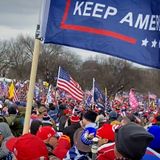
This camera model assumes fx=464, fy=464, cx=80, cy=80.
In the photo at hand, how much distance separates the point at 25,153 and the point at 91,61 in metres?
91.1

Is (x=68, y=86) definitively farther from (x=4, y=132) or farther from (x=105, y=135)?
(x=105, y=135)

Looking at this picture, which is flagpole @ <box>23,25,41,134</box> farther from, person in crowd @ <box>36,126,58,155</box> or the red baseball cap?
the red baseball cap

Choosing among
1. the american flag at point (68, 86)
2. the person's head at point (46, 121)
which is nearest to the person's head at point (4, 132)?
the person's head at point (46, 121)

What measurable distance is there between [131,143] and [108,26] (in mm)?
2638

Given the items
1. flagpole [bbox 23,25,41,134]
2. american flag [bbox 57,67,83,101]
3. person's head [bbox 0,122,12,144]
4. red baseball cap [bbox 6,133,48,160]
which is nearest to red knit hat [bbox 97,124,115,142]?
flagpole [bbox 23,25,41,134]

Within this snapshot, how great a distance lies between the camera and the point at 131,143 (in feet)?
9.41

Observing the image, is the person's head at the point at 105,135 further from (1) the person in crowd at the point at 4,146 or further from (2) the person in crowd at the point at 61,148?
(1) the person in crowd at the point at 4,146

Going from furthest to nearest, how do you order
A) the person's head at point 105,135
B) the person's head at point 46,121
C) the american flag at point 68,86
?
the american flag at point 68,86
the person's head at point 46,121
the person's head at point 105,135

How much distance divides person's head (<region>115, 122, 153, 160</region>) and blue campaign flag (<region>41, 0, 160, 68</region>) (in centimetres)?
232

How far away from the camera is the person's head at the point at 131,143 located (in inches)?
113

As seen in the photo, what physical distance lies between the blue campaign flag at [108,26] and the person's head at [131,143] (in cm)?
232

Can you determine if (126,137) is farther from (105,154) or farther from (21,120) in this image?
(21,120)

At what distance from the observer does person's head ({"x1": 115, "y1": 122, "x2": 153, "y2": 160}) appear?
9.41ft

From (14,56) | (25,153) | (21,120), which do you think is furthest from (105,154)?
(14,56)
